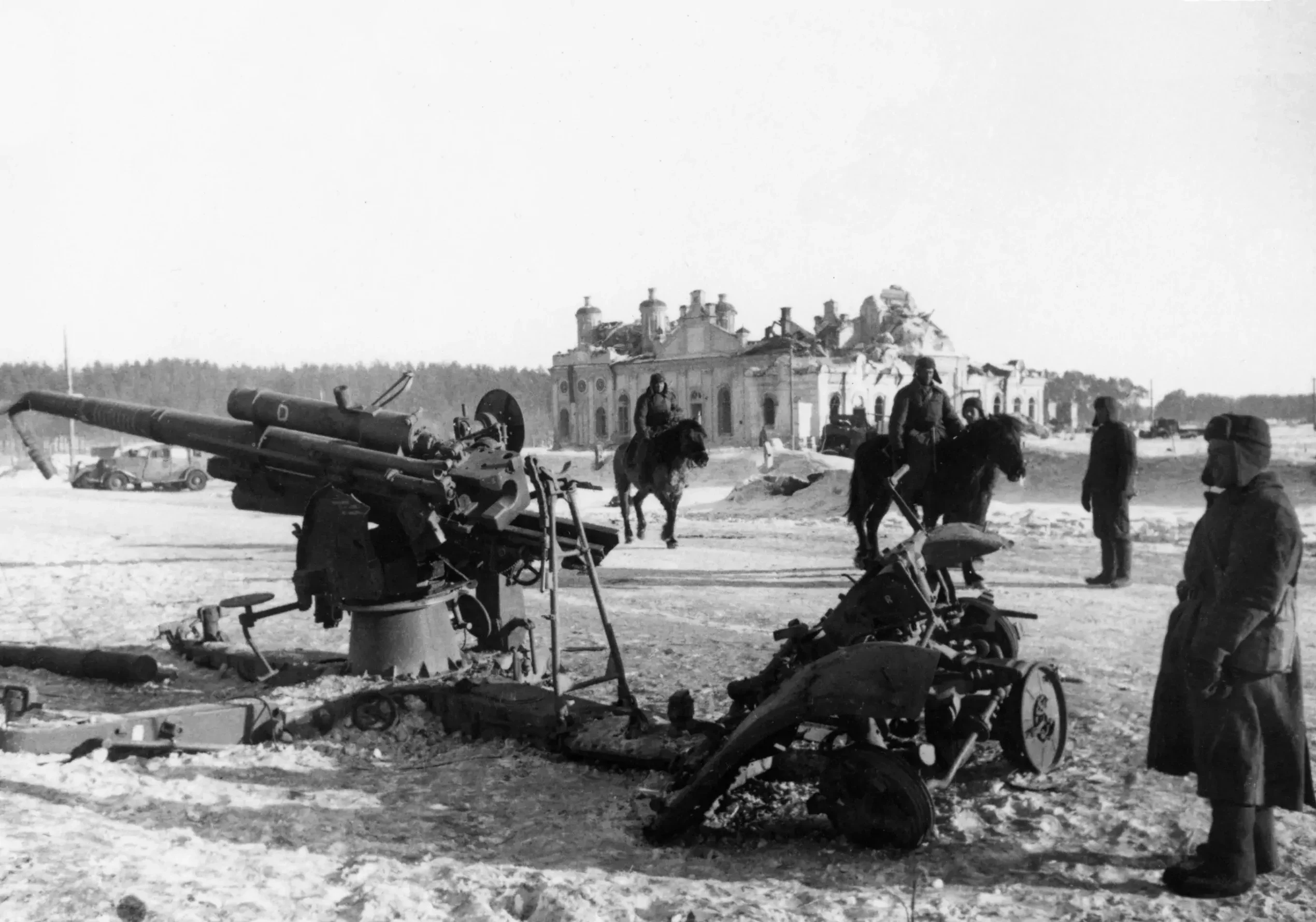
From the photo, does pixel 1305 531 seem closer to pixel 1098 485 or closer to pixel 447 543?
pixel 1098 485

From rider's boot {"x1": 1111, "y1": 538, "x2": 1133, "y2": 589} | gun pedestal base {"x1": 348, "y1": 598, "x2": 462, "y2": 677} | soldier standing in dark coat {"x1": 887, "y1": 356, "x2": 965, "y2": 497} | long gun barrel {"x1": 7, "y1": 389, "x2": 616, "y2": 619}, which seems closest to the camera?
long gun barrel {"x1": 7, "y1": 389, "x2": 616, "y2": 619}

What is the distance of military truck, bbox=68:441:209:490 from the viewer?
34.1 m

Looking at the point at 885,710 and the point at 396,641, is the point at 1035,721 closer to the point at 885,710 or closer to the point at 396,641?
the point at 885,710

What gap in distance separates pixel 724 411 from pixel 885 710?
46.1m

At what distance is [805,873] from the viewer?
4.05 meters

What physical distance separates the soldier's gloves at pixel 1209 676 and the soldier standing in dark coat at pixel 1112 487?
7632mm

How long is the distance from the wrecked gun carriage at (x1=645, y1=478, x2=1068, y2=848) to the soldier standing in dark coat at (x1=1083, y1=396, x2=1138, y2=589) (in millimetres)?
6451

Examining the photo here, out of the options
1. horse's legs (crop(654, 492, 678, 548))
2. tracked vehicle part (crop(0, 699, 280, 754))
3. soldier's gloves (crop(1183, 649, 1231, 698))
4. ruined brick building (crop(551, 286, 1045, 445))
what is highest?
ruined brick building (crop(551, 286, 1045, 445))

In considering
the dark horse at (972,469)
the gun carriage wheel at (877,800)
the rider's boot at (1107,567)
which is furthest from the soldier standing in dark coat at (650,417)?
the gun carriage wheel at (877,800)

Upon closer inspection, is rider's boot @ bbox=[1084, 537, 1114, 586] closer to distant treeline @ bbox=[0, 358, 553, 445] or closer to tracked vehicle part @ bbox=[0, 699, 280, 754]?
tracked vehicle part @ bbox=[0, 699, 280, 754]

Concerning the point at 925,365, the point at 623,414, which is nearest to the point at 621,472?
the point at 925,365

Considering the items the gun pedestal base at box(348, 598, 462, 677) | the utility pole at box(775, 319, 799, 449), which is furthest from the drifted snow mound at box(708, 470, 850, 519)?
the utility pole at box(775, 319, 799, 449)

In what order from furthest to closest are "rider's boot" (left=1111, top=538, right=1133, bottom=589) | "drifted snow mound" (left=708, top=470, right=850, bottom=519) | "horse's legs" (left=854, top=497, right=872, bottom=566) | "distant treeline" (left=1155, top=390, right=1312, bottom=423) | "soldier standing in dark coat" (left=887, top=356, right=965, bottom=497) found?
"distant treeline" (left=1155, top=390, right=1312, bottom=423)
"drifted snow mound" (left=708, top=470, right=850, bottom=519)
"horse's legs" (left=854, top=497, right=872, bottom=566)
"soldier standing in dark coat" (left=887, top=356, right=965, bottom=497)
"rider's boot" (left=1111, top=538, right=1133, bottom=589)

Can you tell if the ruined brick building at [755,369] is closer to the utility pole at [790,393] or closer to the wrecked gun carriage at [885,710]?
the utility pole at [790,393]
